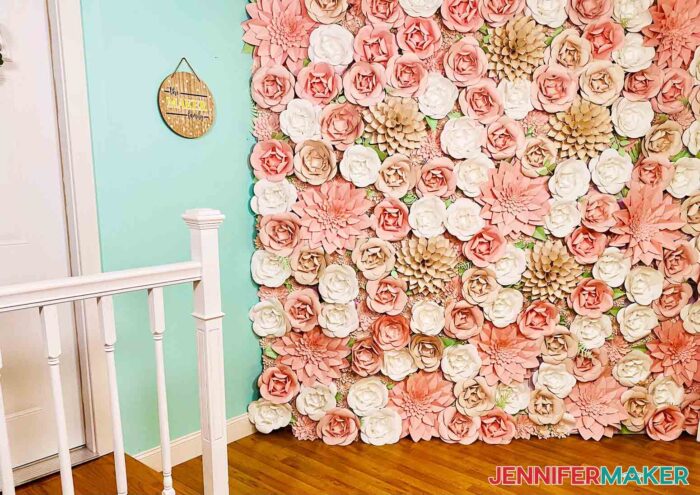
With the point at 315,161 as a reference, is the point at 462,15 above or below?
above

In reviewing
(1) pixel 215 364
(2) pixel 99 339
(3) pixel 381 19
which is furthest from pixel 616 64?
(2) pixel 99 339

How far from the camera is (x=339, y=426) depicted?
231cm

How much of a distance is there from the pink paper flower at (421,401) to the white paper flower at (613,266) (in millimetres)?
830

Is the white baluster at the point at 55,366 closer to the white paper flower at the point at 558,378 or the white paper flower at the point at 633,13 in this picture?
the white paper flower at the point at 558,378

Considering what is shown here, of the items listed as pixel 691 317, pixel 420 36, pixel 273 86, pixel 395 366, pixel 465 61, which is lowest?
pixel 395 366

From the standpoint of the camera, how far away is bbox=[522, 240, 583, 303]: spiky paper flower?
2248 mm

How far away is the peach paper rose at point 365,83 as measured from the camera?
2184 mm

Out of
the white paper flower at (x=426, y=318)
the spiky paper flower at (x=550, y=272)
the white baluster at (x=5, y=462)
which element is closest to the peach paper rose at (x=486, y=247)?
the spiky paper flower at (x=550, y=272)

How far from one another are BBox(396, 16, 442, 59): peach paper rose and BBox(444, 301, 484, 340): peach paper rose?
110 cm

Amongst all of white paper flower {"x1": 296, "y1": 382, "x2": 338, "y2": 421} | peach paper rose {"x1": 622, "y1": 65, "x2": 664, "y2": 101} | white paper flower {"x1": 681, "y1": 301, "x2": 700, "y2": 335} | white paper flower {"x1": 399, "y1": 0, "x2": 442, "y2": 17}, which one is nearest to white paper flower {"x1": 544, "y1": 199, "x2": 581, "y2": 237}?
peach paper rose {"x1": 622, "y1": 65, "x2": 664, "y2": 101}

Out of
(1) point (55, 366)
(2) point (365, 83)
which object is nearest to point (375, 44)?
(2) point (365, 83)

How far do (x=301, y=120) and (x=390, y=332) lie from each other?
1013 millimetres

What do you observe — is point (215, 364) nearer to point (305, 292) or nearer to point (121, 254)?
point (121, 254)

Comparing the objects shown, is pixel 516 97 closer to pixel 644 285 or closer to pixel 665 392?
pixel 644 285
